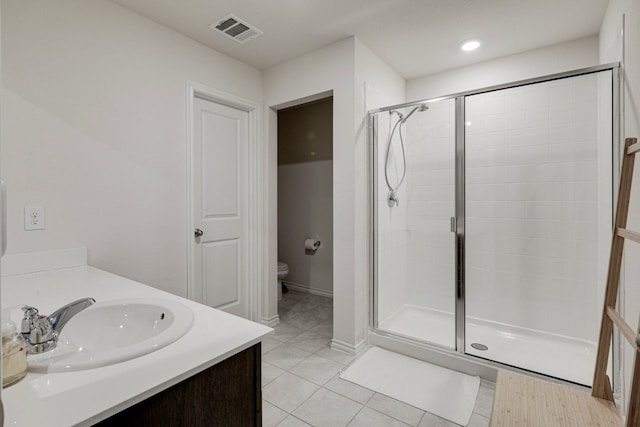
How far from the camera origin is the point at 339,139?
101 inches

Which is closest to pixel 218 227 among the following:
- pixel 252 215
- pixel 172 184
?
pixel 252 215

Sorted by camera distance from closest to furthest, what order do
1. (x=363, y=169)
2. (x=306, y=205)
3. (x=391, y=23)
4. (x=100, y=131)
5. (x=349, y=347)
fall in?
(x=100, y=131)
(x=391, y=23)
(x=349, y=347)
(x=363, y=169)
(x=306, y=205)

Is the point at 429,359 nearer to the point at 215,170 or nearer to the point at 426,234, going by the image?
the point at 426,234

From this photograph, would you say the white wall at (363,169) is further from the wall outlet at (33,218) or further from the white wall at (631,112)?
the wall outlet at (33,218)

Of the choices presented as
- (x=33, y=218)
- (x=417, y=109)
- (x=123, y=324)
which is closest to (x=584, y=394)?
(x=123, y=324)

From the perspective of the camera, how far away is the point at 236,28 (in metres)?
2.34

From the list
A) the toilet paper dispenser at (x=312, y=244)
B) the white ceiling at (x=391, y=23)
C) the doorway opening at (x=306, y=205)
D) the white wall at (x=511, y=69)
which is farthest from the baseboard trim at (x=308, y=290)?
the white ceiling at (x=391, y=23)

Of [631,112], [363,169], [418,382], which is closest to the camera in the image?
[631,112]

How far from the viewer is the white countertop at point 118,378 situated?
70 cm

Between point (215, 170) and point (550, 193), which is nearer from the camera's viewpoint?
point (550, 193)

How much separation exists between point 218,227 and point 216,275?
1.31ft

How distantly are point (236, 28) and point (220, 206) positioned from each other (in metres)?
1.34

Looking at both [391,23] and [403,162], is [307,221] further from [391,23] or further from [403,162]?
[391,23]

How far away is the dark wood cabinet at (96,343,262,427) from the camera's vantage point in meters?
0.80
